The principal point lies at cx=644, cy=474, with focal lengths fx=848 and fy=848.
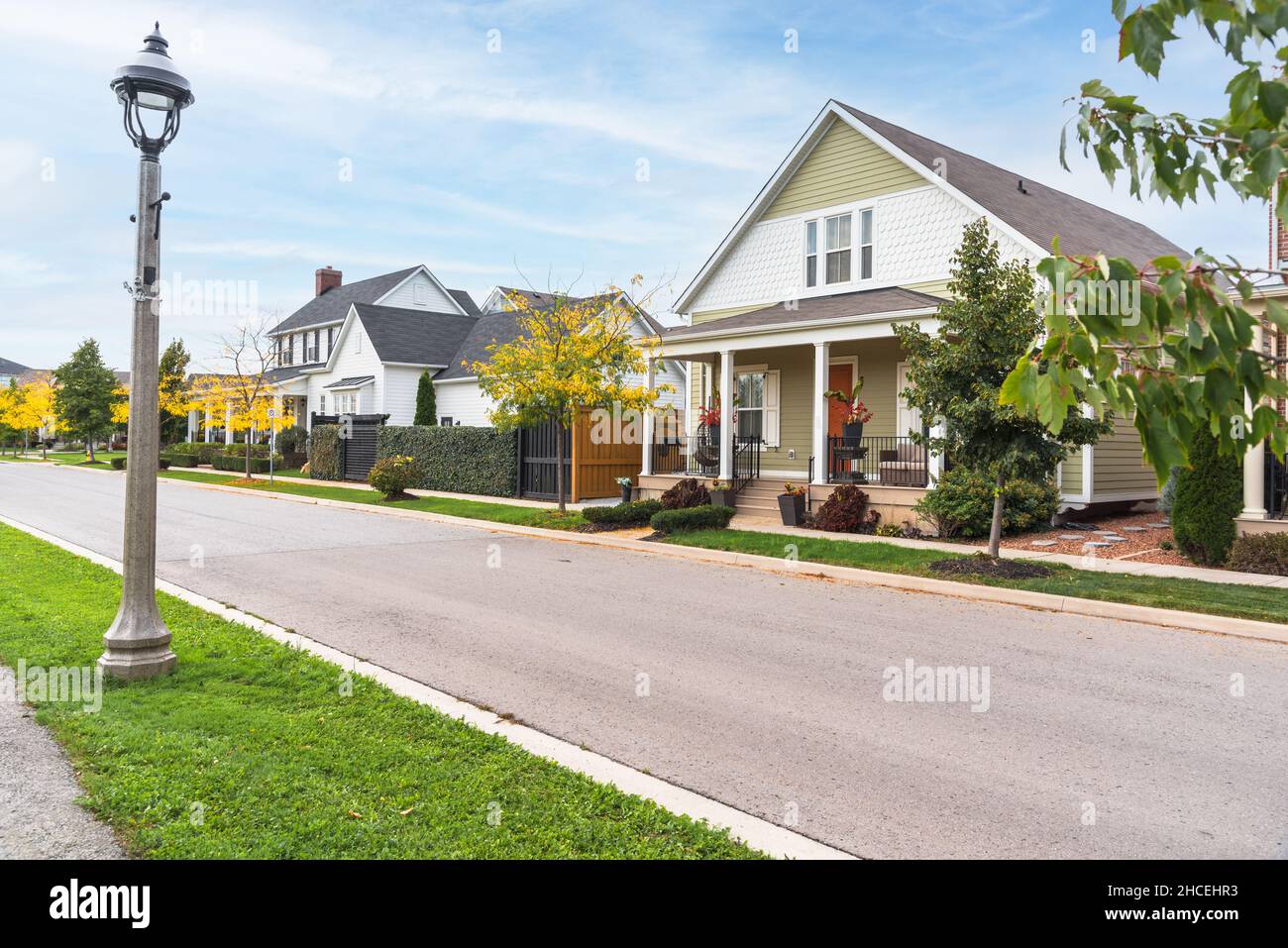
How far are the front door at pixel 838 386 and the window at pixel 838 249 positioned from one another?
208 cm

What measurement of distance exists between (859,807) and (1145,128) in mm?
3349

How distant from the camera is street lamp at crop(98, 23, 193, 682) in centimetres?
607

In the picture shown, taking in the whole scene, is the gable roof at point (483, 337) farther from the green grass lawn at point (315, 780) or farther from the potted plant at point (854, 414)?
the green grass lawn at point (315, 780)

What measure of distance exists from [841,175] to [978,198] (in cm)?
355

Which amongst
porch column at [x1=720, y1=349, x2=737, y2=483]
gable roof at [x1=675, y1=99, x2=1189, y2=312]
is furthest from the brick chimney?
porch column at [x1=720, y1=349, x2=737, y2=483]

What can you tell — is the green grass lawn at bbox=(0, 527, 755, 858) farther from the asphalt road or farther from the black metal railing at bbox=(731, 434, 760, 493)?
the black metal railing at bbox=(731, 434, 760, 493)

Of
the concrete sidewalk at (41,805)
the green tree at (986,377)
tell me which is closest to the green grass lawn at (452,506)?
the green tree at (986,377)

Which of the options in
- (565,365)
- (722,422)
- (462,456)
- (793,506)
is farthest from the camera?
(462,456)

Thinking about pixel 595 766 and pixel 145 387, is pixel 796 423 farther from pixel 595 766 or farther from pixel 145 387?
pixel 595 766

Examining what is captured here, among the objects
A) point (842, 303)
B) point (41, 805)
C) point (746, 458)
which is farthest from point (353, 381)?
point (41, 805)

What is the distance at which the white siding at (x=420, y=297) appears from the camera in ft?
151

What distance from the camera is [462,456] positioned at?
26047mm

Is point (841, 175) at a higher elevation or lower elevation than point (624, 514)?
higher

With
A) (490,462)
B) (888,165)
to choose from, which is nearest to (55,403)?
(490,462)
